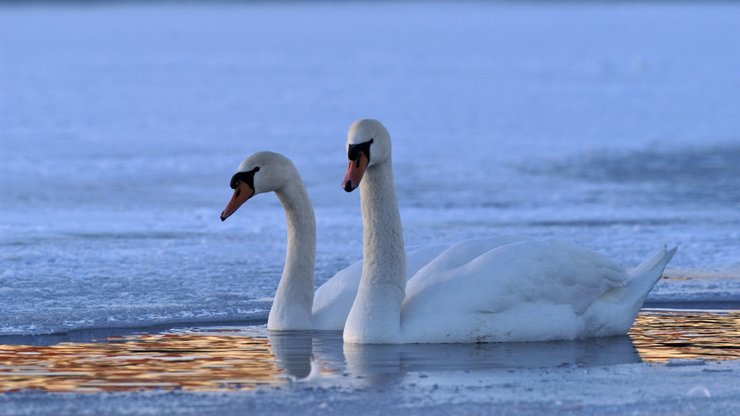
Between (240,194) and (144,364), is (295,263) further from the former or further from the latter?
(144,364)

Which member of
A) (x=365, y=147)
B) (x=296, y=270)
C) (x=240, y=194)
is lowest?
(x=296, y=270)

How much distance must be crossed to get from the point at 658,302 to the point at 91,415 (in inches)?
169

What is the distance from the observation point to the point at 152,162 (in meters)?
18.4

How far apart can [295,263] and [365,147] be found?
3.35 ft

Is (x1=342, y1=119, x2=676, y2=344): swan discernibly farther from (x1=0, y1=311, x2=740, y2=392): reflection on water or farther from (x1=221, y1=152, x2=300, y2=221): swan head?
(x1=221, y1=152, x2=300, y2=221): swan head

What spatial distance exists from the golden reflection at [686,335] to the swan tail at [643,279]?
0.61 feet

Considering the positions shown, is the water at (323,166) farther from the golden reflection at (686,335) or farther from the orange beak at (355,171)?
the orange beak at (355,171)

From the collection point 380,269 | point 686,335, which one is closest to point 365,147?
point 380,269

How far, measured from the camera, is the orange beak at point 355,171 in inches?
288

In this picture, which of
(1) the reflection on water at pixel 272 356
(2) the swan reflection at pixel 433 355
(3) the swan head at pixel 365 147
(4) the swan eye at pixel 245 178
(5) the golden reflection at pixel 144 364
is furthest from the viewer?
(4) the swan eye at pixel 245 178

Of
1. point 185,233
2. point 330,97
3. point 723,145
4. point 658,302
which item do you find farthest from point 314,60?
point 658,302

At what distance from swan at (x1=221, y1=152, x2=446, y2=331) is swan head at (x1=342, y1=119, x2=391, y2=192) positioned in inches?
31.0

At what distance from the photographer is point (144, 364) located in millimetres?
7148

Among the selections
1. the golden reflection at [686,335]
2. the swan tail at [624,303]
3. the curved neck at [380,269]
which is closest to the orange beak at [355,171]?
the curved neck at [380,269]
